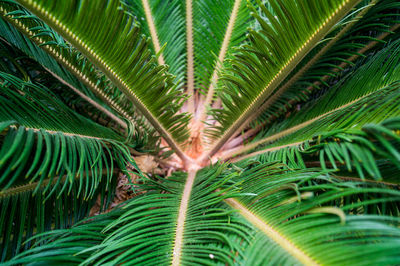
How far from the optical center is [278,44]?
2.41ft

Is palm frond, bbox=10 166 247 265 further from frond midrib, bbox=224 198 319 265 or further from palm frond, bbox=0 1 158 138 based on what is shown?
palm frond, bbox=0 1 158 138

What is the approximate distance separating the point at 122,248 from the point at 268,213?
1.27 ft

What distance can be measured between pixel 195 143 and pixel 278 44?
0.69 meters

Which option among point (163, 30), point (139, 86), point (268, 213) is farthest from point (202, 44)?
point (268, 213)

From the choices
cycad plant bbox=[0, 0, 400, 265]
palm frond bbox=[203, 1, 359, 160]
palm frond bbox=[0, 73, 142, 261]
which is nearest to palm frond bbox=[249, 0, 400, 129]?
cycad plant bbox=[0, 0, 400, 265]

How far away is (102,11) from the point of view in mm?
633

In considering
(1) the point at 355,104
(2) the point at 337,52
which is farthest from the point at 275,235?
(2) the point at 337,52

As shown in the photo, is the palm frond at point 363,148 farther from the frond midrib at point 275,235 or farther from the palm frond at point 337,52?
the palm frond at point 337,52

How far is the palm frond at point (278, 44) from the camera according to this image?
658mm

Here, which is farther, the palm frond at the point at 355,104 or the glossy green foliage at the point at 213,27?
the glossy green foliage at the point at 213,27

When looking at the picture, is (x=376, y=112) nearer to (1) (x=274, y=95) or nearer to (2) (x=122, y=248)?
(1) (x=274, y=95)

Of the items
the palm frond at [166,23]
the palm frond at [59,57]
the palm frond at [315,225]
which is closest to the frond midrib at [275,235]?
the palm frond at [315,225]

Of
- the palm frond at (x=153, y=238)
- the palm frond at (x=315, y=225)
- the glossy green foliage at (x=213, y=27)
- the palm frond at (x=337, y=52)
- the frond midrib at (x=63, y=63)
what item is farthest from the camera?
the glossy green foliage at (x=213, y=27)

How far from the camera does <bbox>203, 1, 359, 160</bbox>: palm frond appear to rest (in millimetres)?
658
